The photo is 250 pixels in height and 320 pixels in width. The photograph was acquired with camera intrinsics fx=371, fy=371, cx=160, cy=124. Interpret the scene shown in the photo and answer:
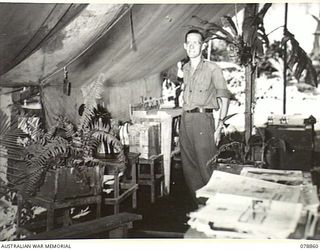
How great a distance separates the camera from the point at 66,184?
203 centimetres

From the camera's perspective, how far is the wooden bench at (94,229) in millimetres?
1823

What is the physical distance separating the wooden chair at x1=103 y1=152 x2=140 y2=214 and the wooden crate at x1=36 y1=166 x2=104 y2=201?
0.48 feet

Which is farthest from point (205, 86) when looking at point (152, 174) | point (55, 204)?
point (55, 204)

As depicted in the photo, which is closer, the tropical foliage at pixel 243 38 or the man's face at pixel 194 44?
the man's face at pixel 194 44

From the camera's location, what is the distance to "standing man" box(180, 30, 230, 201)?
2.28 meters

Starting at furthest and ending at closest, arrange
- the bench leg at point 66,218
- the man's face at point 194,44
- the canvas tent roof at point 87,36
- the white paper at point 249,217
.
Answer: the man's face at point 194,44
the bench leg at point 66,218
the canvas tent roof at point 87,36
the white paper at point 249,217

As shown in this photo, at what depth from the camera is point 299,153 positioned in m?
2.48

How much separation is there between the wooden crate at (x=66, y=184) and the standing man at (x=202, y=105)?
0.63 m

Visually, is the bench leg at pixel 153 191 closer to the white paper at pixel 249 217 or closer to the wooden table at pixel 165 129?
the wooden table at pixel 165 129

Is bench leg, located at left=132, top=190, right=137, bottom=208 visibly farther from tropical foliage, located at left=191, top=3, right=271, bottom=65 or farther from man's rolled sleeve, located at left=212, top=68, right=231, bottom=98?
tropical foliage, located at left=191, top=3, right=271, bottom=65

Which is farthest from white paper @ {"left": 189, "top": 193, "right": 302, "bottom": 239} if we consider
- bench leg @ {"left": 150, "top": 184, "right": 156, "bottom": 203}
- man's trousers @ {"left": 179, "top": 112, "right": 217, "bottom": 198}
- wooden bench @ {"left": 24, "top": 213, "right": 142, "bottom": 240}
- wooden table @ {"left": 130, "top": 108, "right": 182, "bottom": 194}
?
wooden table @ {"left": 130, "top": 108, "right": 182, "bottom": 194}

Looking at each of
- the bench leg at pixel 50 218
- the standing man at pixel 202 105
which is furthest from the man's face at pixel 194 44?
the bench leg at pixel 50 218

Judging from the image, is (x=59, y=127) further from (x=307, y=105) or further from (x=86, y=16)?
(x=307, y=105)

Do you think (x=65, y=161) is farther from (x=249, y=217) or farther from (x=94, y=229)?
(x=249, y=217)
